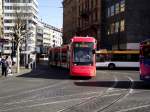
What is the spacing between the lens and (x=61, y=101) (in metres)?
18.1

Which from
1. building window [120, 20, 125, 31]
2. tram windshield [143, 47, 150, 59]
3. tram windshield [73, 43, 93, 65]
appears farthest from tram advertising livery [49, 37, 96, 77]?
building window [120, 20, 125, 31]

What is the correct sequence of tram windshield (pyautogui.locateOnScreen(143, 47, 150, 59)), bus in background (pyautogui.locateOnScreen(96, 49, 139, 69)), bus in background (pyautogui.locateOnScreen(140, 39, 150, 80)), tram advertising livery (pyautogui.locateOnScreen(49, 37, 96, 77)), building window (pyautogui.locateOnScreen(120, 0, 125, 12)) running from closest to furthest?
bus in background (pyautogui.locateOnScreen(140, 39, 150, 80)) < tram windshield (pyautogui.locateOnScreen(143, 47, 150, 59)) < tram advertising livery (pyautogui.locateOnScreen(49, 37, 96, 77)) < bus in background (pyautogui.locateOnScreen(96, 49, 139, 69)) < building window (pyautogui.locateOnScreen(120, 0, 125, 12))

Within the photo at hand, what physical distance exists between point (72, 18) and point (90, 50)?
3331 inches

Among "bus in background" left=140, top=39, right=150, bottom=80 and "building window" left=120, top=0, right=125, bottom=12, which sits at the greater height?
"building window" left=120, top=0, right=125, bottom=12

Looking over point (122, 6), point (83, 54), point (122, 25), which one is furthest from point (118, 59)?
point (83, 54)

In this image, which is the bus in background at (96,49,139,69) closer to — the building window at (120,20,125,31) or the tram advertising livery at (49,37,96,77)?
the building window at (120,20,125,31)

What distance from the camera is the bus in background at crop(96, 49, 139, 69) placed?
204ft

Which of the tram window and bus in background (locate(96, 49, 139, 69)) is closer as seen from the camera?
the tram window

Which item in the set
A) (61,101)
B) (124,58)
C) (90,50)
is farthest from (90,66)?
(124,58)

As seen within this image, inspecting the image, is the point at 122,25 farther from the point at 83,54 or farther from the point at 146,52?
the point at 146,52

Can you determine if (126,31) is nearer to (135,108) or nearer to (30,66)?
(30,66)

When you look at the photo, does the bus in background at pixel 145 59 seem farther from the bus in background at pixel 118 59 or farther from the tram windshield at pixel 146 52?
the bus in background at pixel 118 59

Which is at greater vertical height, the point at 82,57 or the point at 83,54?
the point at 83,54

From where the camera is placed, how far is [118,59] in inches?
2496
